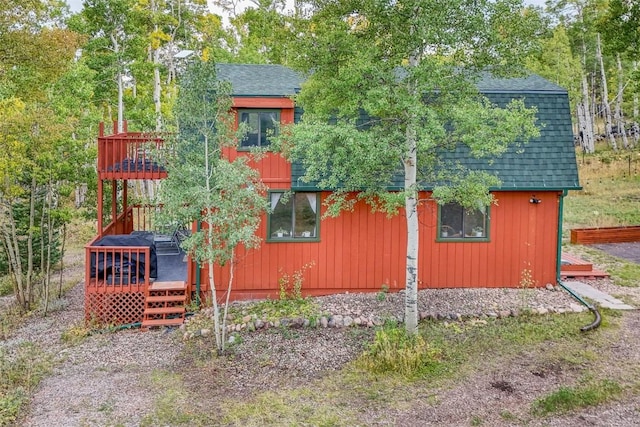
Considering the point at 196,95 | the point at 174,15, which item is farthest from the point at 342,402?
the point at 174,15

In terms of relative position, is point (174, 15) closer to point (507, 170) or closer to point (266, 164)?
point (266, 164)

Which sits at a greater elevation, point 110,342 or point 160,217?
point 160,217

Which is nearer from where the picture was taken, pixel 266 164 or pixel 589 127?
pixel 266 164

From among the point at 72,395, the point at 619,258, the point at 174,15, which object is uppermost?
the point at 174,15

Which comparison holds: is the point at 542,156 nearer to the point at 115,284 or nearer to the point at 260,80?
the point at 260,80

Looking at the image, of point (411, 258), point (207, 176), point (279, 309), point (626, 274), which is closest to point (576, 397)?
point (411, 258)

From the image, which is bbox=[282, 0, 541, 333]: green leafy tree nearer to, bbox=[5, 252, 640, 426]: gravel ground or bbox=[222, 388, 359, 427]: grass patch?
bbox=[5, 252, 640, 426]: gravel ground

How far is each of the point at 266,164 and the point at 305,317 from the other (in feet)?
10.8

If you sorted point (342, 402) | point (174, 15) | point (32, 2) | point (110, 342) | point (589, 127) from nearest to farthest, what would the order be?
1. point (342, 402)
2. point (110, 342)
3. point (32, 2)
4. point (174, 15)
5. point (589, 127)

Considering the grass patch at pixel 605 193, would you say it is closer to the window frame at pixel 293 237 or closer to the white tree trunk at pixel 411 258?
the window frame at pixel 293 237

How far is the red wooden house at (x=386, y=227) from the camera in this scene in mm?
10102

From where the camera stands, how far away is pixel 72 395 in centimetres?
653

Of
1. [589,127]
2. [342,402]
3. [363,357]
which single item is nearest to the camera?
[342,402]

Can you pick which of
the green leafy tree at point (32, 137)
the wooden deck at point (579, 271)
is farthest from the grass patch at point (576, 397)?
the green leafy tree at point (32, 137)
